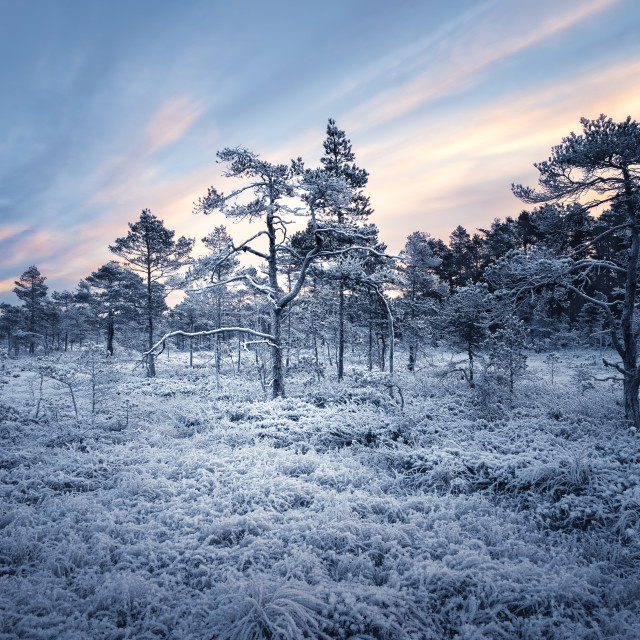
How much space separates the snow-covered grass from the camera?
309 cm

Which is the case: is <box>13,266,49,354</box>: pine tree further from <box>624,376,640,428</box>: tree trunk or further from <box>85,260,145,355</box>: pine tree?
<box>624,376,640,428</box>: tree trunk

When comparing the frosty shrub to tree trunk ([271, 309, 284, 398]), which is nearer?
the frosty shrub

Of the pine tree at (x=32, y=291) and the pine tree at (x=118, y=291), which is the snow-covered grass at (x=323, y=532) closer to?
the pine tree at (x=118, y=291)

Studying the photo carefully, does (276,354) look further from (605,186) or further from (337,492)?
(605,186)

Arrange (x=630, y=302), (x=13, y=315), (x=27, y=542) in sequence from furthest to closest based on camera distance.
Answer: (x=13, y=315) < (x=630, y=302) < (x=27, y=542)

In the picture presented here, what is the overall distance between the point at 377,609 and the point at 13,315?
60699 millimetres

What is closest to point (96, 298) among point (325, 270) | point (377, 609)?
point (325, 270)

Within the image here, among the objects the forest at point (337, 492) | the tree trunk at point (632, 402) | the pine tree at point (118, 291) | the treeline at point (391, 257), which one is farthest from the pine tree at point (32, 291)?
the tree trunk at point (632, 402)

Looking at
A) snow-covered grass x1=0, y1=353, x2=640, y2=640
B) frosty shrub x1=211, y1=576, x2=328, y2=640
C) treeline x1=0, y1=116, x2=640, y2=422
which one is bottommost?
snow-covered grass x1=0, y1=353, x2=640, y2=640

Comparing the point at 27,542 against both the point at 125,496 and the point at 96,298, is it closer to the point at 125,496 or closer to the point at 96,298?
the point at 125,496

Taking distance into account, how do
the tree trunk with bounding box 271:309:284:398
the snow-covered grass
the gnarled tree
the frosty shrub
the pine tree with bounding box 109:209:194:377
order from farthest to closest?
the pine tree with bounding box 109:209:194:377 → the tree trunk with bounding box 271:309:284:398 → the gnarled tree → the snow-covered grass → the frosty shrub

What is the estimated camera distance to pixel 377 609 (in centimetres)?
310

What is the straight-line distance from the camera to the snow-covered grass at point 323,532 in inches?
122

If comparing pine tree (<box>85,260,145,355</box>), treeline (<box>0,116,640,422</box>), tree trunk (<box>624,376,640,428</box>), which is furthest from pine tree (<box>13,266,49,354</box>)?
tree trunk (<box>624,376,640,428</box>)
